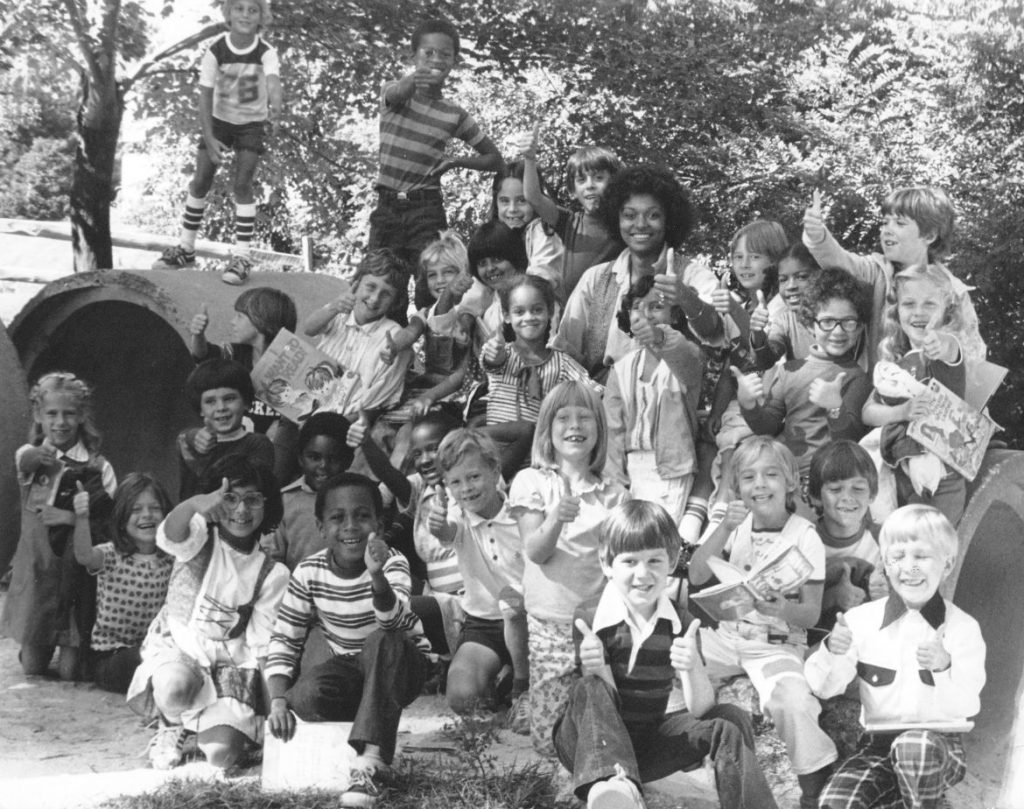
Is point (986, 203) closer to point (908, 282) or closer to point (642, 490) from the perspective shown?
point (908, 282)

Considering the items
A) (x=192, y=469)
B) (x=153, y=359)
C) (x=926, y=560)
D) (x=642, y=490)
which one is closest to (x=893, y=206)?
(x=642, y=490)

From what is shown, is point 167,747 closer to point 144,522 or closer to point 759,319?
point 144,522

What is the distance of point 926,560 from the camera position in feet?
16.0

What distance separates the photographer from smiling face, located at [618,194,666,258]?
6.62 m

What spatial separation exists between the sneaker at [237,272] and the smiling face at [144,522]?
195 centimetres

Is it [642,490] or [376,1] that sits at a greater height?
[376,1]

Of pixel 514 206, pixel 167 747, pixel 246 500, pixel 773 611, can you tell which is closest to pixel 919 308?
pixel 773 611

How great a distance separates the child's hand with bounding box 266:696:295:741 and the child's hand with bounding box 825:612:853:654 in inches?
73.0

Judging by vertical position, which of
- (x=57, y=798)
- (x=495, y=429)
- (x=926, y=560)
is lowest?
(x=57, y=798)

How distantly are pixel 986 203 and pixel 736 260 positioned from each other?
3420mm

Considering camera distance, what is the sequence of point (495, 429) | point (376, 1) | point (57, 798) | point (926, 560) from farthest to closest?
point (376, 1), point (495, 429), point (57, 798), point (926, 560)

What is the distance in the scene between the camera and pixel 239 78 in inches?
329

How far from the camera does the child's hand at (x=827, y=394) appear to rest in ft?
19.7

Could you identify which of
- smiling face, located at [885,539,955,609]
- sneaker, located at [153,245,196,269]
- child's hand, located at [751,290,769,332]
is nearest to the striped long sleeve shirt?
smiling face, located at [885,539,955,609]
